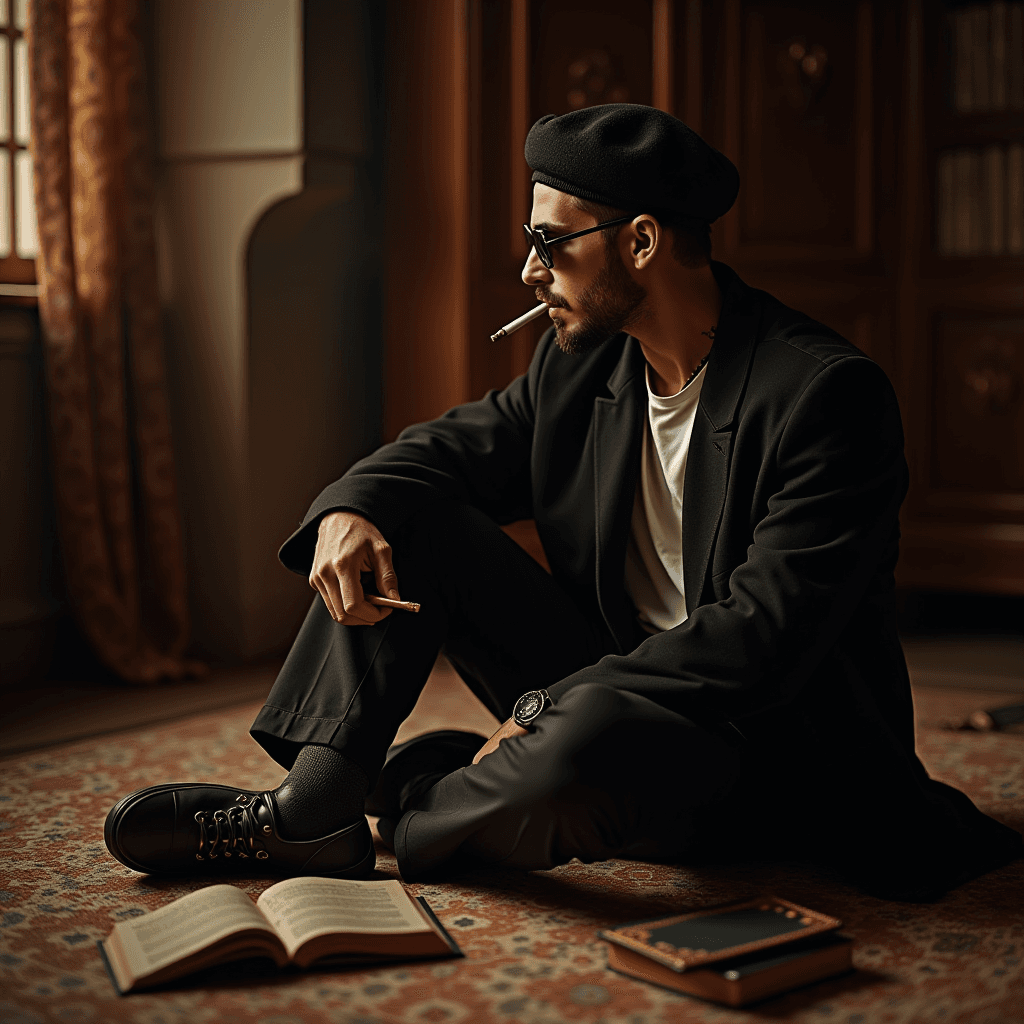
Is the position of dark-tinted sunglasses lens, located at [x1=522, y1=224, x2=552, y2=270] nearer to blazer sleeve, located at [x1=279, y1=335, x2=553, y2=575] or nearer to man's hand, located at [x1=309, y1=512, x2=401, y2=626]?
blazer sleeve, located at [x1=279, y1=335, x2=553, y2=575]

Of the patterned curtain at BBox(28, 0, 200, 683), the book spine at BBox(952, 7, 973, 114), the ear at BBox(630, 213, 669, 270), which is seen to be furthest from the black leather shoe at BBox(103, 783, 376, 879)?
the book spine at BBox(952, 7, 973, 114)

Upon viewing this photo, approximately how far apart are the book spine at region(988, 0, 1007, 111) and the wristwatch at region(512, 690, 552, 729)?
2.42m

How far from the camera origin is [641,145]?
1.55 m

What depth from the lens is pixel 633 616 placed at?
5.59 feet

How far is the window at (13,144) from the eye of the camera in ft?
9.45

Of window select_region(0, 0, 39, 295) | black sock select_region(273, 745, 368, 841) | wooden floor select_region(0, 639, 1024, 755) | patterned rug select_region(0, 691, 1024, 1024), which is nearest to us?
patterned rug select_region(0, 691, 1024, 1024)

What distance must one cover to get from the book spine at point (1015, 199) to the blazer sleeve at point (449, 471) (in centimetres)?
182

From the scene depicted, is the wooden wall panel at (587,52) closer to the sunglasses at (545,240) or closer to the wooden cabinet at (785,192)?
the wooden cabinet at (785,192)

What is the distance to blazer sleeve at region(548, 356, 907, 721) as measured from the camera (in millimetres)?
1418

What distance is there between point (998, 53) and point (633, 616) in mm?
2234

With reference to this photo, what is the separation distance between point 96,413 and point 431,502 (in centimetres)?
147

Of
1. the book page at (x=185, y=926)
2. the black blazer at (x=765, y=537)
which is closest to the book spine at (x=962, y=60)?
the black blazer at (x=765, y=537)

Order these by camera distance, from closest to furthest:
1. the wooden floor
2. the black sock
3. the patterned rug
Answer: the patterned rug, the black sock, the wooden floor

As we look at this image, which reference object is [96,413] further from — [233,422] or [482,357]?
[482,357]
